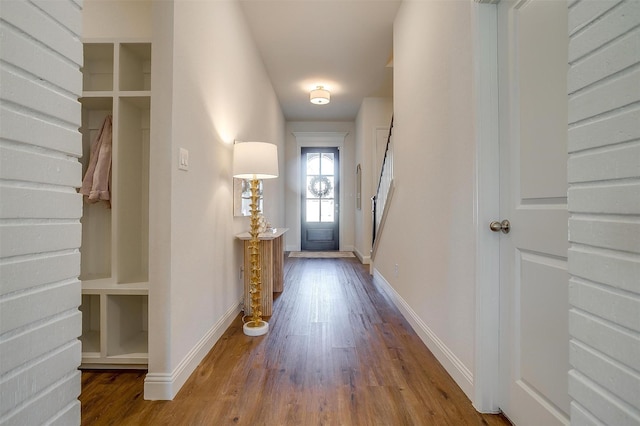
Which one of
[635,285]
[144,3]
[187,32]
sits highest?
[144,3]

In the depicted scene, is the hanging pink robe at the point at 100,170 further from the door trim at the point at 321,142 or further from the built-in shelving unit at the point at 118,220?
the door trim at the point at 321,142

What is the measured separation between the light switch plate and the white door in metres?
1.63

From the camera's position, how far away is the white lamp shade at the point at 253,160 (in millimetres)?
2547

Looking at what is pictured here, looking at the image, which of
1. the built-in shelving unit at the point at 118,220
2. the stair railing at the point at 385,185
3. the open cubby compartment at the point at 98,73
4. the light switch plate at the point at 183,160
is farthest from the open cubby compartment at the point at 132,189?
the stair railing at the point at 385,185

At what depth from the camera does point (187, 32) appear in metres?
1.87

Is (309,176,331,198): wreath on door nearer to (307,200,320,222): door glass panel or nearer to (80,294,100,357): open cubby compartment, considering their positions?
(307,200,320,222): door glass panel

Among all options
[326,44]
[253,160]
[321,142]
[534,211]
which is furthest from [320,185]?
[534,211]

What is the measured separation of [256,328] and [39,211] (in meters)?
2.12

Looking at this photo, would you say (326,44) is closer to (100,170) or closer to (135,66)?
(135,66)

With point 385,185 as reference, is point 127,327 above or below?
below

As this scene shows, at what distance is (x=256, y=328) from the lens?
251cm

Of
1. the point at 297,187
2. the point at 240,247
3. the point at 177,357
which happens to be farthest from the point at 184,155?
the point at 297,187

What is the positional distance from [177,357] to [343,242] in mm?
5577

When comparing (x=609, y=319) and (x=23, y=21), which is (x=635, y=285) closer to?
(x=609, y=319)
